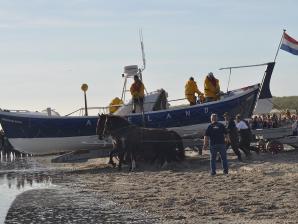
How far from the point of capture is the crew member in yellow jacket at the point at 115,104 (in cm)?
2548

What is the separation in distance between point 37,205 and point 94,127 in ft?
34.2

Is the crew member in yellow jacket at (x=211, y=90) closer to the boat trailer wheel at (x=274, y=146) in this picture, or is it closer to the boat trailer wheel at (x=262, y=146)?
the boat trailer wheel at (x=262, y=146)

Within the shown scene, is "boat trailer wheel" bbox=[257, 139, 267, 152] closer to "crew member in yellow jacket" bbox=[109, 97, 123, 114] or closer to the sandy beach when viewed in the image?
the sandy beach

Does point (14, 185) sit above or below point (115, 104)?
below

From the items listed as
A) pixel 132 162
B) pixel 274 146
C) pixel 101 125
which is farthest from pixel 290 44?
pixel 101 125

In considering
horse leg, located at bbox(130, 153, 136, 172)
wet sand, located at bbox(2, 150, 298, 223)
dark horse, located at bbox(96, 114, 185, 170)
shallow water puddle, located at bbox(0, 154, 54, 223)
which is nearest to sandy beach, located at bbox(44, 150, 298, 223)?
wet sand, located at bbox(2, 150, 298, 223)

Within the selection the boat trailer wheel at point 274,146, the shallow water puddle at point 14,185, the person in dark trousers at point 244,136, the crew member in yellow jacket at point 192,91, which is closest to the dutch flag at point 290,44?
the crew member in yellow jacket at point 192,91

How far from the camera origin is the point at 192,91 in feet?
82.0

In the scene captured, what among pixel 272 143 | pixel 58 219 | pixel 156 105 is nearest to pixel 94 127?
pixel 156 105

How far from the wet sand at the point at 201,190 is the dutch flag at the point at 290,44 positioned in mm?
4322

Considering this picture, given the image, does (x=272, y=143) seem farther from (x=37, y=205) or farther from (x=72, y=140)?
(x=37, y=205)

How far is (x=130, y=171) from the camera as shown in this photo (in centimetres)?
2086

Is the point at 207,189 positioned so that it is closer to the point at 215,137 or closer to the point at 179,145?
the point at 215,137

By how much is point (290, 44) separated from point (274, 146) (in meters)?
4.51
